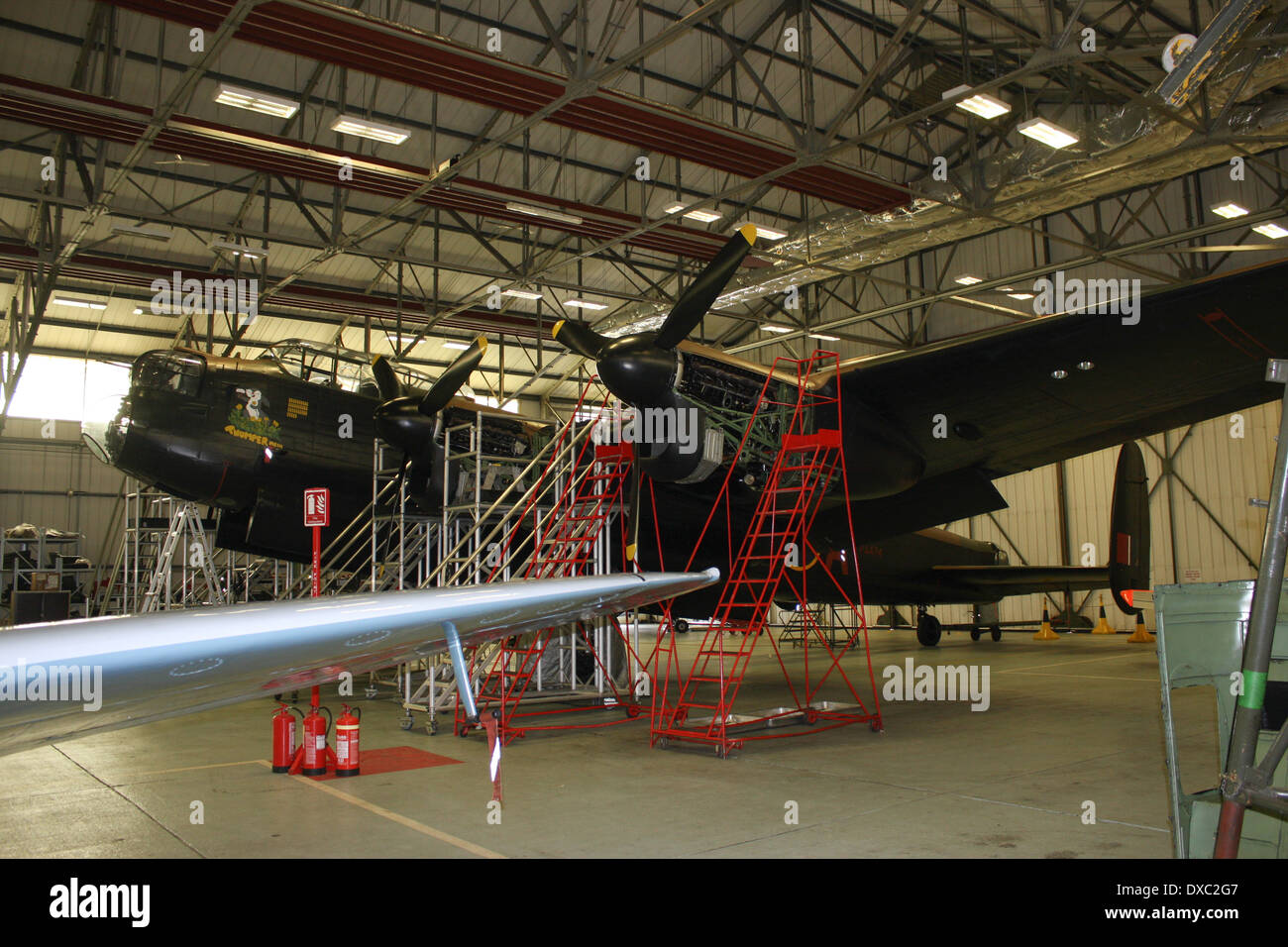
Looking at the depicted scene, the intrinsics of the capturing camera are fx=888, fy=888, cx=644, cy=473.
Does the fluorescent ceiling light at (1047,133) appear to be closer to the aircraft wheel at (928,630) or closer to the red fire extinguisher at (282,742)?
the aircraft wheel at (928,630)

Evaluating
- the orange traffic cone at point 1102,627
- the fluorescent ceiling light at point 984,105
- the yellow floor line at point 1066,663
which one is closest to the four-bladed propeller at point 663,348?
the fluorescent ceiling light at point 984,105

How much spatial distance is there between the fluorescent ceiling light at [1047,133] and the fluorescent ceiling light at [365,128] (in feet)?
33.3

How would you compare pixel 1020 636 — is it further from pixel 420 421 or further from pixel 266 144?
pixel 266 144

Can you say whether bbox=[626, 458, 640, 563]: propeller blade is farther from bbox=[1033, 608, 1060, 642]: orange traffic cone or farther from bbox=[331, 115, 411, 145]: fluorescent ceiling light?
bbox=[1033, 608, 1060, 642]: orange traffic cone

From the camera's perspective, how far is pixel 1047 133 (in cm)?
1502

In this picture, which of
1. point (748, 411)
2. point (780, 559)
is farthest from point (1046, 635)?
point (748, 411)

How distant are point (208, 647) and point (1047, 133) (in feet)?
54.6

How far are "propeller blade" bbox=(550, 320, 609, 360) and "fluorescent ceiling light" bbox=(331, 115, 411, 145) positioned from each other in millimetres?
6118

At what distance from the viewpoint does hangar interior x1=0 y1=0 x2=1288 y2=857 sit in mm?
6594

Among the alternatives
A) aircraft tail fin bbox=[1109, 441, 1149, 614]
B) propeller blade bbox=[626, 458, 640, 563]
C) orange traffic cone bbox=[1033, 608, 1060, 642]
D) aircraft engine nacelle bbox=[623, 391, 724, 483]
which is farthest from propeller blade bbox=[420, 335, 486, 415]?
orange traffic cone bbox=[1033, 608, 1060, 642]

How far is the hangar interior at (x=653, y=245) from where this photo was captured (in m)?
6.59

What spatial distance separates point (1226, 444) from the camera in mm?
25875

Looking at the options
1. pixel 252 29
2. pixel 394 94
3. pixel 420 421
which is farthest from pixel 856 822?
pixel 394 94

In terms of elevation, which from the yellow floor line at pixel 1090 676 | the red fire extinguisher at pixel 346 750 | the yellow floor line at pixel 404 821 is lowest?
the yellow floor line at pixel 1090 676
